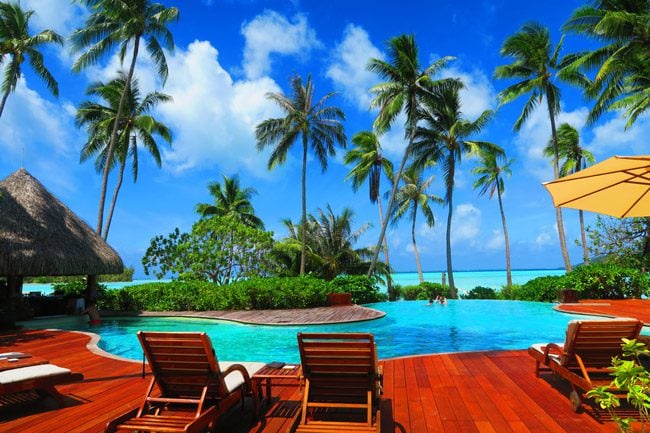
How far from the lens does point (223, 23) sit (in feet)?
33.3

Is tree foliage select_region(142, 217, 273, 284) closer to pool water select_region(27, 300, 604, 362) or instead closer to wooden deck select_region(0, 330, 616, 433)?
pool water select_region(27, 300, 604, 362)

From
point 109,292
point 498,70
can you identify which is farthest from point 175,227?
point 498,70

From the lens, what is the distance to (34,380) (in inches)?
147

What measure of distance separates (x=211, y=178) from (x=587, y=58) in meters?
23.5

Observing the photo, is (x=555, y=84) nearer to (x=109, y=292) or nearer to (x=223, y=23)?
(x=223, y=23)

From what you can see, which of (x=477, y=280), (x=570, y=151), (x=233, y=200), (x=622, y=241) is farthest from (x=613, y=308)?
(x=477, y=280)

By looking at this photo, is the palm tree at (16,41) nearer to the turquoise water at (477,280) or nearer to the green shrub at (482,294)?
the green shrub at (482,294)

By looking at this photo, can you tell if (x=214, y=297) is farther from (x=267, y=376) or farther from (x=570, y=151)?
(x=570, y=151)

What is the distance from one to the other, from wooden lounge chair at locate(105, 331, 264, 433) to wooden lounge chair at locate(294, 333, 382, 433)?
0.67 meters

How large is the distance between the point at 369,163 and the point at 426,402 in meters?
20.6

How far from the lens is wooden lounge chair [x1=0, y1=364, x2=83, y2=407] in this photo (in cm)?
358

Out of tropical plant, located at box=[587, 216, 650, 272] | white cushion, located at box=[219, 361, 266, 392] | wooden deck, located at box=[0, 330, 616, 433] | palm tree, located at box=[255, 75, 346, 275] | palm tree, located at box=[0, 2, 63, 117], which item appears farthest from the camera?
palm tree, located at box=[255, 75, 346, 275]

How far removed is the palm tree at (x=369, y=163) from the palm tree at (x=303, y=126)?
2642 mm

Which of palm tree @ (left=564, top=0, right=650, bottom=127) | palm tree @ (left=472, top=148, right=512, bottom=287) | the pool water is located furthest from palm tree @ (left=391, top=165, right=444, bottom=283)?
the pool water
